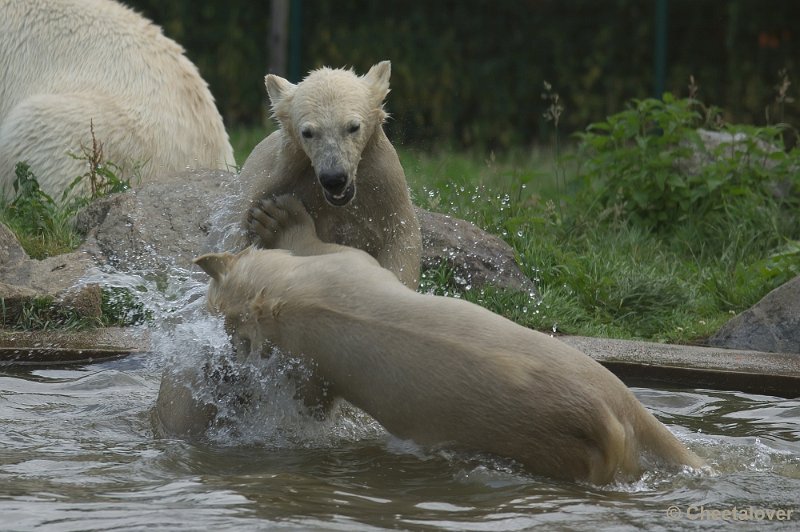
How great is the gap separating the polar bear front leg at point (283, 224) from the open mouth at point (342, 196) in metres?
0.11

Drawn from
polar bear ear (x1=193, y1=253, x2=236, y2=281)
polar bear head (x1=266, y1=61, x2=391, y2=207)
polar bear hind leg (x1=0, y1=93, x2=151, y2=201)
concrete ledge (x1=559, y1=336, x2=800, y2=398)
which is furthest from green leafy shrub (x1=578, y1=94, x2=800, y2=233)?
polar bear ear (x1=193, y1=253, x2=236, y2=281)

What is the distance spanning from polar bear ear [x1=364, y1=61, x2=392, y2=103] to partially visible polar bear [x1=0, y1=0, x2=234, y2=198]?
2451 millimetres

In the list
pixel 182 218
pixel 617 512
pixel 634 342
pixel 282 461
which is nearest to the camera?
pixel 617 512

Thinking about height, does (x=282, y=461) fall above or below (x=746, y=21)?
below

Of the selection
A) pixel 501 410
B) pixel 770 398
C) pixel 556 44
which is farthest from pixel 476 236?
pixel 556 44

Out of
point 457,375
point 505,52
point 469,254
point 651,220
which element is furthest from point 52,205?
point 505,52

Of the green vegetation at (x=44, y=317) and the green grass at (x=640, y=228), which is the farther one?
the green grass at (x=640, y=228)

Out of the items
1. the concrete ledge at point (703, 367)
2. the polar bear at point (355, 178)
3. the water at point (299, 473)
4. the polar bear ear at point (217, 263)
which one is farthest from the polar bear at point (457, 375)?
the concrete ledge at point (703, 367)

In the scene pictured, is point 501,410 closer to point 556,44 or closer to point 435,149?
point 435,149

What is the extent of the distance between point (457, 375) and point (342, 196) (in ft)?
3.40

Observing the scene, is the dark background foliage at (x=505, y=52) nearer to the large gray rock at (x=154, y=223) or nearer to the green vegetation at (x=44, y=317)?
the large gray rock at (x=154, y=223)

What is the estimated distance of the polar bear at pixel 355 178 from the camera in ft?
14.3

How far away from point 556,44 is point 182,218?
6.39 metres

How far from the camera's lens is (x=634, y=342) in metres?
5.29
